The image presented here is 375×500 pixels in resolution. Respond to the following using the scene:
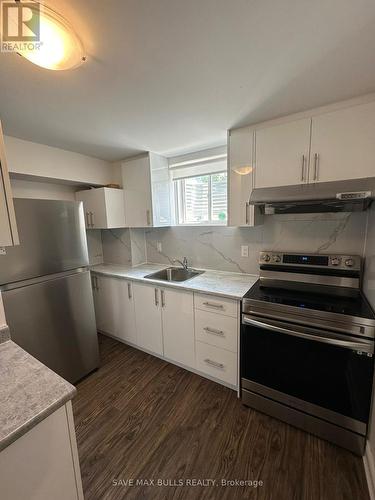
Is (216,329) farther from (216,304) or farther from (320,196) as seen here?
(320,196)

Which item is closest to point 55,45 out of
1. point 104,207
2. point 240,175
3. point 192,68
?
point 192,68

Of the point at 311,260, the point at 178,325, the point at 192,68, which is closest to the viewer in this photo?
the point at 192,68

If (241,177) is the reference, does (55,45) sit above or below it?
above

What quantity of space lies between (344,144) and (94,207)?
8.32 ft

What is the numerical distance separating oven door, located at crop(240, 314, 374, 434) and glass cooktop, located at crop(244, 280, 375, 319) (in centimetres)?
14

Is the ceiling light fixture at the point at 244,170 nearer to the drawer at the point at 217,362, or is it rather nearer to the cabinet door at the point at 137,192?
the cabinet door at the point at 137,192

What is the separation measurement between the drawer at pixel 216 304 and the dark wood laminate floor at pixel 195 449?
0.75m

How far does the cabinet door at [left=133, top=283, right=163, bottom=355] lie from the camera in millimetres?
2188

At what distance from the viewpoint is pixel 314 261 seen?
5.83ft

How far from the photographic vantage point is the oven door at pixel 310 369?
1.27 metres

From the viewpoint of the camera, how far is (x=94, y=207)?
258cm

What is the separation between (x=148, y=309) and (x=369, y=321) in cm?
183

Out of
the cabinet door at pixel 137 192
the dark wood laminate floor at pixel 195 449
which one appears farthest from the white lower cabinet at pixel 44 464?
the cabinet door at pixel 137 192

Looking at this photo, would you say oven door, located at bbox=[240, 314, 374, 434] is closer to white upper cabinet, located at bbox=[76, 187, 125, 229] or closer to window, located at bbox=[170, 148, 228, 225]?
window, located at bbox=[170, 148, 228, 225]
